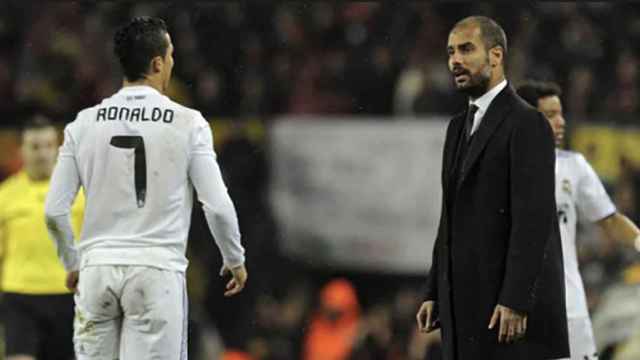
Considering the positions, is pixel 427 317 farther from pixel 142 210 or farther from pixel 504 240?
pixel 142 210

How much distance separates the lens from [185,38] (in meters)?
19.0

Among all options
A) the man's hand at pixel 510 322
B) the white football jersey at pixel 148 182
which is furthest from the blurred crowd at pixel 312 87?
the man's hand at pixel 510 322

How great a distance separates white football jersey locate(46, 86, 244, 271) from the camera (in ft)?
26.6

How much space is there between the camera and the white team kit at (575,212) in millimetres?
9336

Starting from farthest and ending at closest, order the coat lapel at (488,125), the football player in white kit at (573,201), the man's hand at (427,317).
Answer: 1. the football player in white kit at (573,201)
2. the man's hand at (427,317)
3. the coat lapel at (488,125)

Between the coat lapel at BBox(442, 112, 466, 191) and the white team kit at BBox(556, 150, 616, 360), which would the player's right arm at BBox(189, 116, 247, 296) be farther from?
the white team kit at BBox(556, 150, 616, 360)

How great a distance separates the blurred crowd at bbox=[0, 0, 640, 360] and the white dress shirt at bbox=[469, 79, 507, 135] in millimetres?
7087

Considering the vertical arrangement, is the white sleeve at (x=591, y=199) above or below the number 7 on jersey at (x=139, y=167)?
below

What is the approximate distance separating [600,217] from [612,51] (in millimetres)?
7913

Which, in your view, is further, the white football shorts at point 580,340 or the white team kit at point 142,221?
the white football shorts at point 580,340

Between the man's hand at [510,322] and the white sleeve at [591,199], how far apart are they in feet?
7.21

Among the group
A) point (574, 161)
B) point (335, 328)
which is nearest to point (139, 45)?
point (574, 161)

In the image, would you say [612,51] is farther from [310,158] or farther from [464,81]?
[464,81]

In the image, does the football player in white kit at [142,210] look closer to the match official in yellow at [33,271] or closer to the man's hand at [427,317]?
the man's hand at [427,317]
